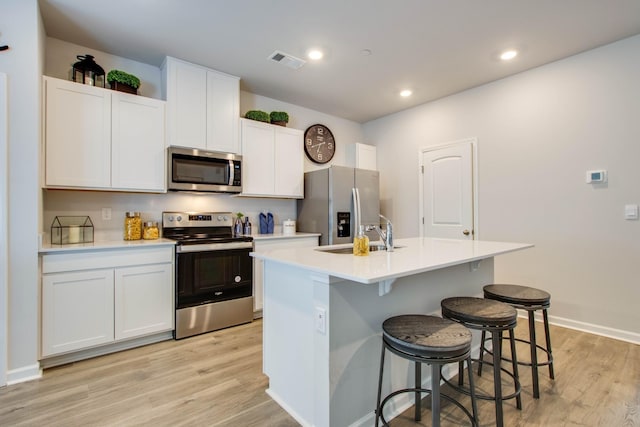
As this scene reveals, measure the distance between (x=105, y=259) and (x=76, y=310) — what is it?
424 millimetres

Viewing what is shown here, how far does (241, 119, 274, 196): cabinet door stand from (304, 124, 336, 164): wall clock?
87 centimetres

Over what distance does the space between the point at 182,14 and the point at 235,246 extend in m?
2.06

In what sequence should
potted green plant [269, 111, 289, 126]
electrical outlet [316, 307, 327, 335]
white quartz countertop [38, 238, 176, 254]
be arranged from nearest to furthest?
Result: 1. electrical outlet [316, 307, 327, 335]
2. white quartz countertop [38, 238, 176, 254]
3. potted green plant [269, 111, 289, 126]

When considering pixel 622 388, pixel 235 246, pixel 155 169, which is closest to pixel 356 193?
pixel 235 246

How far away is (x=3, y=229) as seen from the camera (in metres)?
2.09

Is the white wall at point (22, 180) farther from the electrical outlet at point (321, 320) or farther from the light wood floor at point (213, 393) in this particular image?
the electrical outlet at point (321, 320)

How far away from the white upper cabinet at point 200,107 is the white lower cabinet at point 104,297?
1171mm

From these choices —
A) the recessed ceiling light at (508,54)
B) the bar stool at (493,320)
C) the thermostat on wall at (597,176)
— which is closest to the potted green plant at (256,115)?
the recessed ceiling light at (508,54)

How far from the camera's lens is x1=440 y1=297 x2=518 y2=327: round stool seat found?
164 cm

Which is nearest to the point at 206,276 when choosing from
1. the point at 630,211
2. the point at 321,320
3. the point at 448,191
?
the point at 321,320

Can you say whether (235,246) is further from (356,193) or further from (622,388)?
(622,388)

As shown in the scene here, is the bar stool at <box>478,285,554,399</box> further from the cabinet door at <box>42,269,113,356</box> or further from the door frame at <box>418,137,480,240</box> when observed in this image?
the cabinet door at <box>42,269,113,356</box>

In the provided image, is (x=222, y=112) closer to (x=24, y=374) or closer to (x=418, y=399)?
(x=24, y=374)

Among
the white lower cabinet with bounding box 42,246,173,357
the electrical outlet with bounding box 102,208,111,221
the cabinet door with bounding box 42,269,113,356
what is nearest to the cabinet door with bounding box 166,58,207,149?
the electrical outlet with bounding box 102,208,111,221
